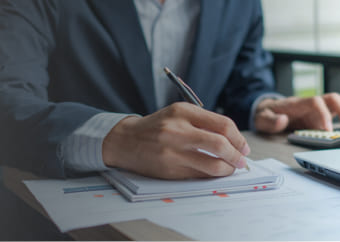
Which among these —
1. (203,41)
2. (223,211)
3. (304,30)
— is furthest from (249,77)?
(304,30)

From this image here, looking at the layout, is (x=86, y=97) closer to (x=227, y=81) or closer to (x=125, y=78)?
(x=125, y=78)

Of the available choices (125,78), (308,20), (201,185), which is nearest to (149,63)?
(125,78)

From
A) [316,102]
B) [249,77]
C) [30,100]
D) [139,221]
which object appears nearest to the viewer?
[139,221]

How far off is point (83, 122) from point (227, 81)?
672 millimetres

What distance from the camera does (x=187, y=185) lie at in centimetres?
51

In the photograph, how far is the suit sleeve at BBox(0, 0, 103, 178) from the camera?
581mm

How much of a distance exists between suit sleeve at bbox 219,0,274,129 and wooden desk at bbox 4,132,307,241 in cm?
18

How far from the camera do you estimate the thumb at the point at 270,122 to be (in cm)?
88

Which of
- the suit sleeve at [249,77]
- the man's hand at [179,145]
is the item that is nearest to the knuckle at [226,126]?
the man's hand at [179,145]

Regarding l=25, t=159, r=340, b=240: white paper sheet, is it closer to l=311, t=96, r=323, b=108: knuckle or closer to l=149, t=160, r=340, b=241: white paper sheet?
l=149, t=160, r=340, b=241: white paper sheet

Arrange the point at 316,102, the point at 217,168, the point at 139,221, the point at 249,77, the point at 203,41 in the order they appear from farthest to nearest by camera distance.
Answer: the point at 249,77
the point at 203,41
the point at 316,102
the point at 217,168
the point at 139,221

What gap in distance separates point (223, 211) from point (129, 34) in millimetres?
548

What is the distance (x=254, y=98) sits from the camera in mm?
1039

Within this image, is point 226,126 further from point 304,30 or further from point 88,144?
point 304,30
